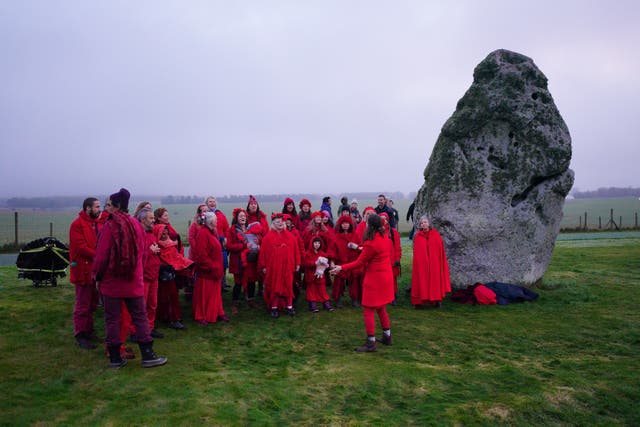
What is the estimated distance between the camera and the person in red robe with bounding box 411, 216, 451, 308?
9.71m

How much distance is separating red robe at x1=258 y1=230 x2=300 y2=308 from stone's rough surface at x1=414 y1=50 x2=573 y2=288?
3752 millimetres

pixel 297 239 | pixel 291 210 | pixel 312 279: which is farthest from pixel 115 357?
pixel 291 210

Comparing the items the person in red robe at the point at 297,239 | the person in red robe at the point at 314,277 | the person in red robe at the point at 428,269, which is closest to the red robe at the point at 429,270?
the person in red robe at the point at 428,269

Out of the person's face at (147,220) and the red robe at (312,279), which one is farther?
the red robe at (312,279)

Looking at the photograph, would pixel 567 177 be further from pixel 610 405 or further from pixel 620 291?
pixel 610 405

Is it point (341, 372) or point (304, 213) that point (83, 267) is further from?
point (304, 213)

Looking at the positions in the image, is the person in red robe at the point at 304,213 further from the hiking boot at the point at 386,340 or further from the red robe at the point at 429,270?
the hiking boot at the point at 386,340

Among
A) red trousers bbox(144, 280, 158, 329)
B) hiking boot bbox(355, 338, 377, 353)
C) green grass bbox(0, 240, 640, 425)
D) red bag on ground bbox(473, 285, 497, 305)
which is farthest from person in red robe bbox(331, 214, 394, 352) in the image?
red bag on ground bbox(473, 285, 497, 305)

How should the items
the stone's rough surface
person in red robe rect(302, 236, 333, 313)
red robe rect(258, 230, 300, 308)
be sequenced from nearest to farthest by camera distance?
1. red robe rect(258, 230, 300, 308)
2. person in red robe rect(302, 236, 333, 313)
3. the stone's rough surface

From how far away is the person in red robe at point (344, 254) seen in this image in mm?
9867

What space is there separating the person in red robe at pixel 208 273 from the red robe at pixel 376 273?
8.47 feet

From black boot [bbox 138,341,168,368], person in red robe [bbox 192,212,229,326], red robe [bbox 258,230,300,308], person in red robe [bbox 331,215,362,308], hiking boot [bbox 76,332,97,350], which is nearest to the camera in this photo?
black boot [bbox 138,341,168,368]

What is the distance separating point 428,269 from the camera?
386 inches

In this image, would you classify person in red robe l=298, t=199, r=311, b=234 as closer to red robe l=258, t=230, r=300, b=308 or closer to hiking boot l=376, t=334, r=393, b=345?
red robe l=258, t=230, r=300, b=308
